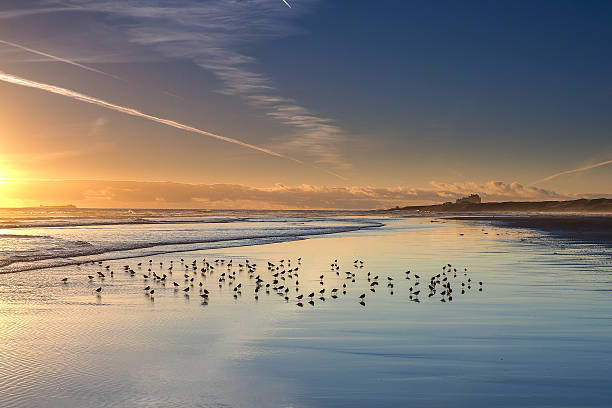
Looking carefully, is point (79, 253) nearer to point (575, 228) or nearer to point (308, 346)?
point (308, 346)

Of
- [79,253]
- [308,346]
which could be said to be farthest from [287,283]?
[79,253]

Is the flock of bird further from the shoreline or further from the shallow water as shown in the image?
the shoreline

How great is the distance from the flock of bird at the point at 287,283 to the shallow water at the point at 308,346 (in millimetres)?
308

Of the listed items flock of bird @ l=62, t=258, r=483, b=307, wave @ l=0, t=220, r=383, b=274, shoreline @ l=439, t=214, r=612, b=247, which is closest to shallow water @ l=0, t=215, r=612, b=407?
flock of bird @ l=62, t=258, r=483, b=307

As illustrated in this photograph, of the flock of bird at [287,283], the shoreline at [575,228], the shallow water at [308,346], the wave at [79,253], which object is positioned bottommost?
the shallow water at [308,346]

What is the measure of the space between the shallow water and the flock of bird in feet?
1.01

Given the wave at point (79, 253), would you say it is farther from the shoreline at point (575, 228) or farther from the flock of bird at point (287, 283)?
the shoreline at point (575, 228)

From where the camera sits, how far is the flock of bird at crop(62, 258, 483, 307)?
18500 mm

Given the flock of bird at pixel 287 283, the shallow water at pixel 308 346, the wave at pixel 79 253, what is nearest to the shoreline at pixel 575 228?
the flock of bird at pixel 287 283

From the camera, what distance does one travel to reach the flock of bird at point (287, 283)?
18500 mm

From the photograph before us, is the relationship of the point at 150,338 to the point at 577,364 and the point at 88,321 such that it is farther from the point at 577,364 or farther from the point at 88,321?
the point at 577,364

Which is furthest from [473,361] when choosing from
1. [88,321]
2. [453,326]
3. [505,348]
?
[88,321]

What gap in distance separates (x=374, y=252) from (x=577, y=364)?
24.8m

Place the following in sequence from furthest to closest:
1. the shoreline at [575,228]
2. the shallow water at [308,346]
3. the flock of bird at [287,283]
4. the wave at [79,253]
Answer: the shoreline at [575,228], the wave at [79,253], the flock of bird at [287,283], the shallow water at [308,346]
